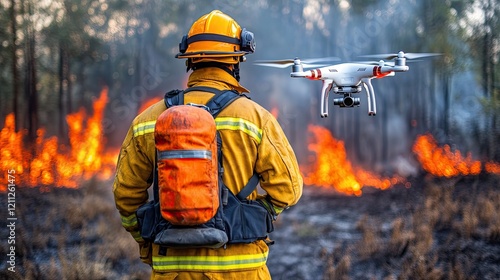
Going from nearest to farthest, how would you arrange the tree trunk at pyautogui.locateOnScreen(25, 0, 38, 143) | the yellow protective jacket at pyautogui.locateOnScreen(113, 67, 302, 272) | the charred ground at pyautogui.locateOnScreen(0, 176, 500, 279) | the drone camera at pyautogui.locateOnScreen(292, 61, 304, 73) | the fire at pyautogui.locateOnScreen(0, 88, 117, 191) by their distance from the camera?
the drone camera at pyautogui.locateOnScreen(292, 61, 304, 73) → the yellow protective jacket at pyautogui.locateOnScreen(113, 67, 302, 272) → the charred ground at pyautogui.locateOnScreen(0, 176, 500, 279) → the fire at pyautogui.locateOnScreen(0, 88, 117, 191) → the tree trunk at pyautogui.locateOnScreen(25, 0, 38, 143)

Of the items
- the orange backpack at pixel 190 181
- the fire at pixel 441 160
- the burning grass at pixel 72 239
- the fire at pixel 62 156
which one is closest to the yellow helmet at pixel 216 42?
the orange backpack at pixel 190 181

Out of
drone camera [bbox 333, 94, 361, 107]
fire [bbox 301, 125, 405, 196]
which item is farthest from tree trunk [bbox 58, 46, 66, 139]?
drone camera [bbox 333, 94, 361, 107]

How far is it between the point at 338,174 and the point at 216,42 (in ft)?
31.3

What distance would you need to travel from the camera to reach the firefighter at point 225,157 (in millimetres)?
2605

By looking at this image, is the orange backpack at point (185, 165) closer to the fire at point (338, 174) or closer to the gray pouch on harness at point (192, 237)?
the gray pouch on harness at point (192, 237)

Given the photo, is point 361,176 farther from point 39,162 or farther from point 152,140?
point 152,140

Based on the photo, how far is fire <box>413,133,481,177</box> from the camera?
10.1 metres

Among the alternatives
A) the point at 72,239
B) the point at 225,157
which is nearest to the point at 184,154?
the point at 225,157

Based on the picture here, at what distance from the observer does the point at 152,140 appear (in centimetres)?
270

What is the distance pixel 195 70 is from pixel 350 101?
1043 millimetres

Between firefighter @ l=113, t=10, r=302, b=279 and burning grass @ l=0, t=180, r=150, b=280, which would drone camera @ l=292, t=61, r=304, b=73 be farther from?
burning grass @ l=0, t=180, r=150, b=280

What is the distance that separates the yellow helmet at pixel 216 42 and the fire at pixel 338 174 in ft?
26.8

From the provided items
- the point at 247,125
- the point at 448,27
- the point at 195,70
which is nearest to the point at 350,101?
the point at 247,125

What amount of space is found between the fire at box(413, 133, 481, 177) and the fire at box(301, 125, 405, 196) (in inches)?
29.8
